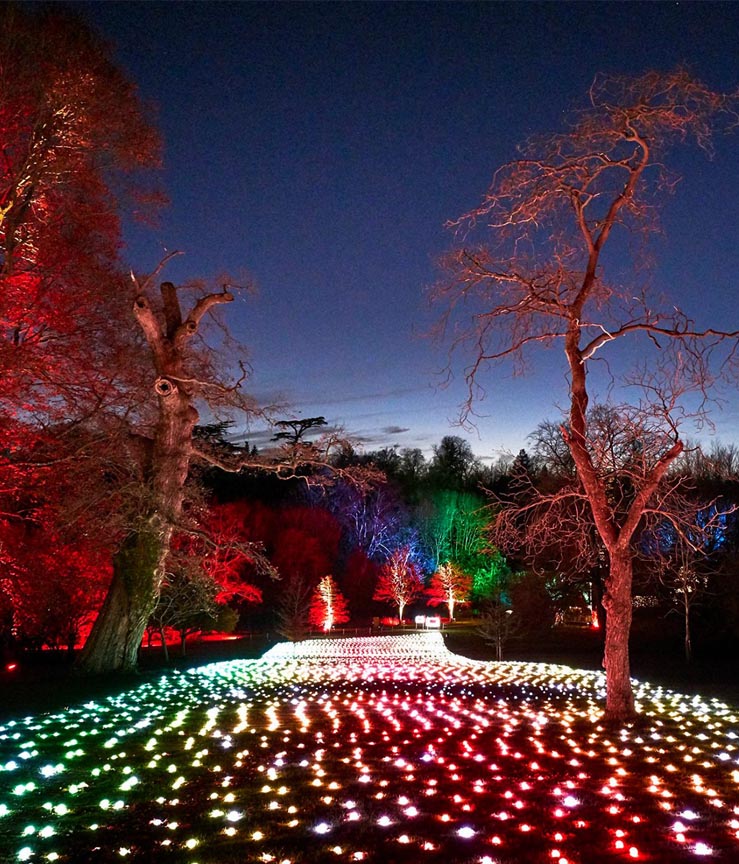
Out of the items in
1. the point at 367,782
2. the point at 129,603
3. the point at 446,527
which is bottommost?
the point at 367,782

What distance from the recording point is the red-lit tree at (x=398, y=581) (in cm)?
4631

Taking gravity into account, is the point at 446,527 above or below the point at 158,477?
above

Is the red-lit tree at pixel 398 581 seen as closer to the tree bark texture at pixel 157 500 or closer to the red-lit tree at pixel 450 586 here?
the red-lit tree at pixel 450 586

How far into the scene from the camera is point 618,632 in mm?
9383

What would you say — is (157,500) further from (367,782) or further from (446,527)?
(446,527)

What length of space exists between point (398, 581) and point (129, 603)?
3298 centimetres

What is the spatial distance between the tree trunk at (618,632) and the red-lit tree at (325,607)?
31431 mm

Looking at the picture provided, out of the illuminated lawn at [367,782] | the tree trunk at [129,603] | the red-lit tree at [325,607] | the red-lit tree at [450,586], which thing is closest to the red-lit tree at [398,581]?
the red-lit tree at [450,586]

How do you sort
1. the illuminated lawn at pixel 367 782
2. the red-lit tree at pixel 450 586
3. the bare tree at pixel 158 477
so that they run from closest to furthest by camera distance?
the illuminated lawn at pixel 367 782 → the bare tree at pixel 158 477 → the red-lit tree at pixel 450 586

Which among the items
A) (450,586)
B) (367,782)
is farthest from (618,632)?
(450,586)

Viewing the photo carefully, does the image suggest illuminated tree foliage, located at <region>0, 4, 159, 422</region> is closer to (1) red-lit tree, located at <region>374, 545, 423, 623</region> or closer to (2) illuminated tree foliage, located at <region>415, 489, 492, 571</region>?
(1) red-lit tree, located at <region>374, 545, 423, 623</region>

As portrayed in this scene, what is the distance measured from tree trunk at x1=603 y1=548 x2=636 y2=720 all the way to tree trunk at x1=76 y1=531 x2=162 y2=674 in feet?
30.3

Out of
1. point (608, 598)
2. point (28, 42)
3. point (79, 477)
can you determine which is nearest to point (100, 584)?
point (79, 477)

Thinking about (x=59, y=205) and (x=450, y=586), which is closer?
(x=59, y=205)
